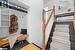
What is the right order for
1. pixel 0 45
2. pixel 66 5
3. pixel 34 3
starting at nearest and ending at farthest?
pixel 0 45 < pixel 66 5 < pixel 34 3

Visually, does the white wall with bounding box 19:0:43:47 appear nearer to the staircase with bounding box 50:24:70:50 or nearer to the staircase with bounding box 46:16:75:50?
the staircase with bounding box 46:16:75:50

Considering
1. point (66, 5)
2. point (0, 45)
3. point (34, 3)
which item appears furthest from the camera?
point (34, 3)

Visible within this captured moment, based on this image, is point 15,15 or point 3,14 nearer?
point 3,14

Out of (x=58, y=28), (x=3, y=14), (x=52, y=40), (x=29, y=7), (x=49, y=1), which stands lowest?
(x=52, y=40)

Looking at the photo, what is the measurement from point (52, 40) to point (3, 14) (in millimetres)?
2213

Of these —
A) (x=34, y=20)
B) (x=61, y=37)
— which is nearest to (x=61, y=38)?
(x=61, y=37)

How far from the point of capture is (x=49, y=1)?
5.93 m

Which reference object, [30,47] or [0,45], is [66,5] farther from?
[0,45]

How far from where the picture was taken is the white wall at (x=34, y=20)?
547cm

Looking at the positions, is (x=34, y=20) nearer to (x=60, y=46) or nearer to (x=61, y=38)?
(x=61, y=38)

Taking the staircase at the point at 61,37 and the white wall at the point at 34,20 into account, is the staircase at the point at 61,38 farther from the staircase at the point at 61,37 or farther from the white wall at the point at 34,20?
the white wall at the point at 34,20

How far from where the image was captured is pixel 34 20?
19.0 ft

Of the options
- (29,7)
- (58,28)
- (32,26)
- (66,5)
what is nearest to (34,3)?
(29,7)

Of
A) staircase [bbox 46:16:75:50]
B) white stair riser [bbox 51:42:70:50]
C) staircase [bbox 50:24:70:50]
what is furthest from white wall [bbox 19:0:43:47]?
white stair riser [bbox 51:42:70:50]
